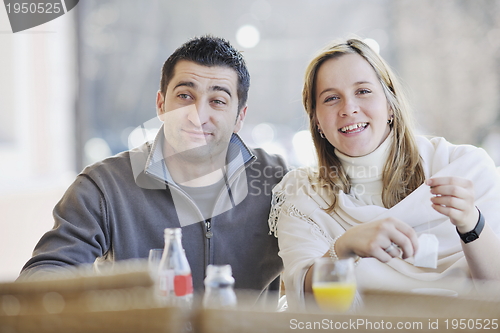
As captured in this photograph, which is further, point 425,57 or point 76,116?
point 76,116

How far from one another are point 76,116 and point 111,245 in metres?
2.91

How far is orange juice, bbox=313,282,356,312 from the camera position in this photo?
0.78 meters

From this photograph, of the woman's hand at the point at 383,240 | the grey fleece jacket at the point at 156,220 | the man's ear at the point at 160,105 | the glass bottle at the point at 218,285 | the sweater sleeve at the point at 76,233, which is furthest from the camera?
the man's ear at the point at 160,105

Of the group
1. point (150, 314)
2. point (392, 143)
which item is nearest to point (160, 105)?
point (392, 143)

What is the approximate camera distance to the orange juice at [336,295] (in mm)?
782

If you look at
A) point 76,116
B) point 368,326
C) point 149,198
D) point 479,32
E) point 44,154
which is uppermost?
point 479,32

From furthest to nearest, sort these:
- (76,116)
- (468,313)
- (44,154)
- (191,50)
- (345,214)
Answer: (76,116) < (44,154) < (191,50) < (345,214) < (468,313)

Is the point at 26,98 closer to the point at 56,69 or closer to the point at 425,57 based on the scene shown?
the point at 56,69

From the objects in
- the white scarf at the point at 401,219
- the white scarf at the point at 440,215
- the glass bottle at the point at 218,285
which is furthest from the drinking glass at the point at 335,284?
the white scarf at the point at 440,215

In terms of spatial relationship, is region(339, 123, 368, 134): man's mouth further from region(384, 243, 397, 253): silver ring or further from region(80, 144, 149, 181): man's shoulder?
region(80, 144, 149, 181): man's shoulder

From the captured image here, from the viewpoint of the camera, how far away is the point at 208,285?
0.75 metres

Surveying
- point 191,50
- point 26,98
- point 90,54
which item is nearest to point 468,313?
point 191,50

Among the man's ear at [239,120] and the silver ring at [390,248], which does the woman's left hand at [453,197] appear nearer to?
the silver ring at [390,248]

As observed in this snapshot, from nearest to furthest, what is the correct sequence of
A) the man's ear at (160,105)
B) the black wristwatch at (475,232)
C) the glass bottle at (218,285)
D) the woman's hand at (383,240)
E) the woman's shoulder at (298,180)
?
the glass bottle at (218,285)
the woman's hand at (383,240)
the black wristwatch at (475,232)
the woman's shoulder at (298,180)
the man's ear at (160,105)
